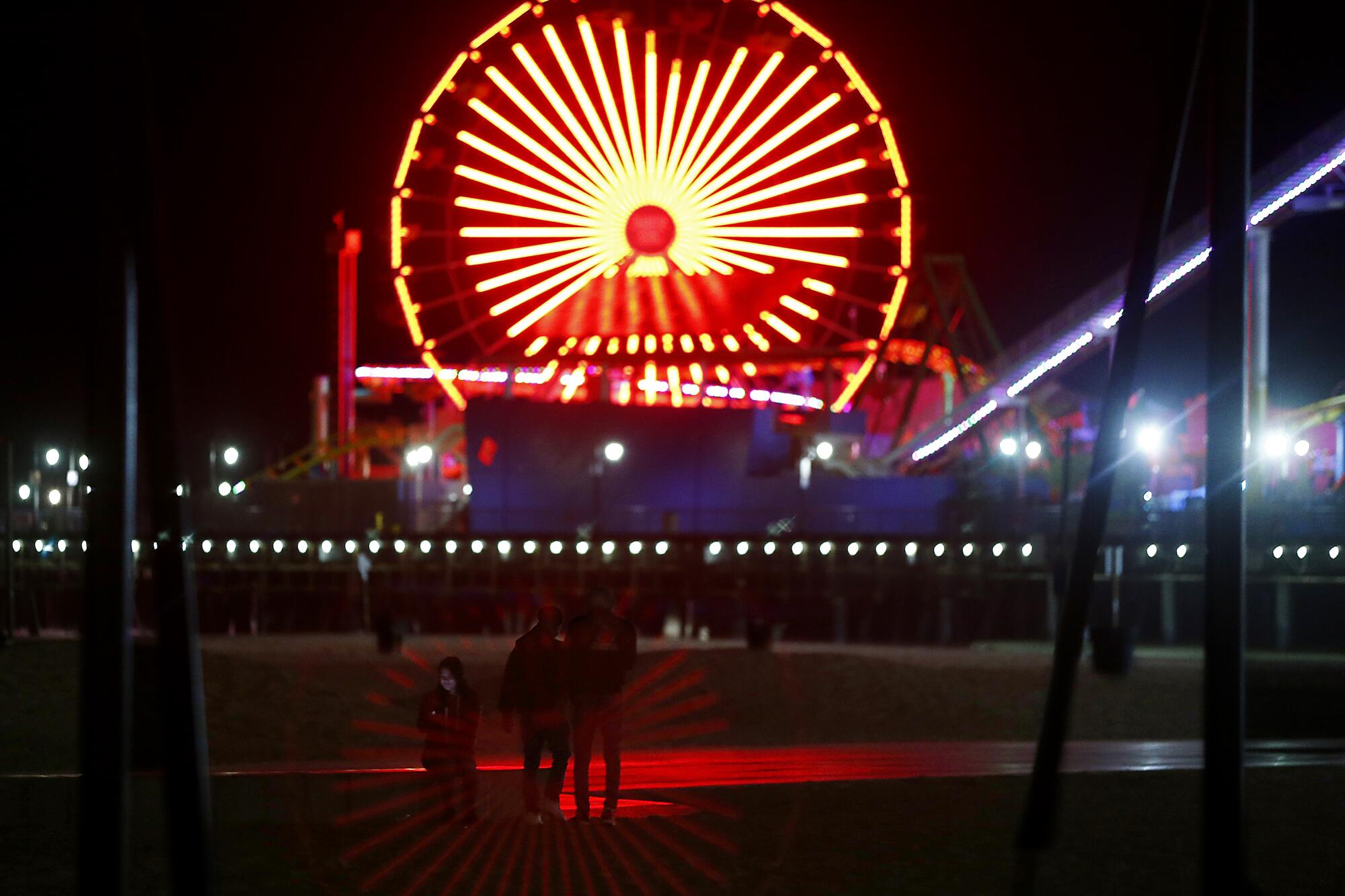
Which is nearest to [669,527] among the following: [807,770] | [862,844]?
[807,770]

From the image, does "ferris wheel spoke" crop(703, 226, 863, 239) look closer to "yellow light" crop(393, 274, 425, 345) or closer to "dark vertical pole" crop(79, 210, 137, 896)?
"yellow light" crop(393, 274, 425, 345)

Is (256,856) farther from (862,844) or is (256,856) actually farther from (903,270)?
(903,270)

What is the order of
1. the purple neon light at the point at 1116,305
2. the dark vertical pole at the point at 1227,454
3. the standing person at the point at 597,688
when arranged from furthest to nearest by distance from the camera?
the purple neon light at the point at 1116,305 → the standing person at the point at 597,688 → the dark vertical pole at the point at 1227,454

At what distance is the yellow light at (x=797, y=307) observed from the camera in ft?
144

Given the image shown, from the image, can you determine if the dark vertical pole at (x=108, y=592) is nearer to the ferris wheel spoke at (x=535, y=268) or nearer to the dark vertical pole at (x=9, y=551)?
the dark vertical pole at (x=9, y=551)

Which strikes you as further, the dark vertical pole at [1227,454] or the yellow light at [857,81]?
the yellow light at [857,81]

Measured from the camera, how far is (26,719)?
16.6 meters

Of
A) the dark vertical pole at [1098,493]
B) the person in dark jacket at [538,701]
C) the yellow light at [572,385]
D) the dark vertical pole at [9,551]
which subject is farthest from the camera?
the yellow light at [572,385]

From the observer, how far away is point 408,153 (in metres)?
43.0

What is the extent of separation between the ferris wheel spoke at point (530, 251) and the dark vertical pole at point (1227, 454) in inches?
1452

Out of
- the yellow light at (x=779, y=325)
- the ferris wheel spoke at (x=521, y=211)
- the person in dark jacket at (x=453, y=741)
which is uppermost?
the ferris wheel spoke at (x=521, y=211)

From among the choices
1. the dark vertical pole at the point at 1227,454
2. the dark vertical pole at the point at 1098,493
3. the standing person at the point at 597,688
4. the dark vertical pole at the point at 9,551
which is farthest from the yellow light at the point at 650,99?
the dark vertical pole at the point at 1227,454

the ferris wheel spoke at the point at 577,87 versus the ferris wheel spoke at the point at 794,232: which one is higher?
the ferris wheel spoke at the point at 577,87

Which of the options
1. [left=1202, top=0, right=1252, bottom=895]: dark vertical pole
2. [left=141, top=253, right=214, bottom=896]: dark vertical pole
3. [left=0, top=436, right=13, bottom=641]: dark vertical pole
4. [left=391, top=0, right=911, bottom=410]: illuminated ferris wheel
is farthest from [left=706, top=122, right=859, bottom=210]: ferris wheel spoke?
[left=141, top=253, right=214, bottom=896]: dark vertical pole
